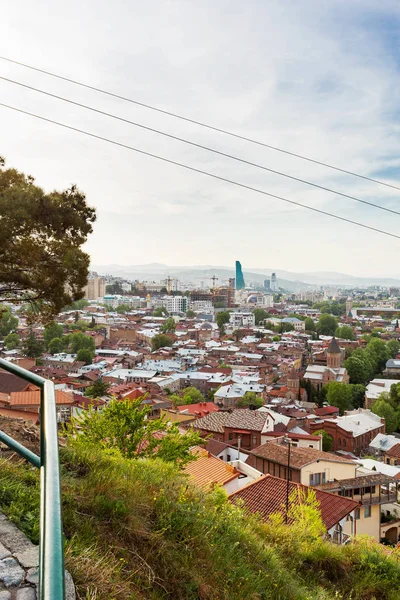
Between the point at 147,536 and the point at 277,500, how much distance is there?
212 inches

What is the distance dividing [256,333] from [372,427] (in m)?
36.2

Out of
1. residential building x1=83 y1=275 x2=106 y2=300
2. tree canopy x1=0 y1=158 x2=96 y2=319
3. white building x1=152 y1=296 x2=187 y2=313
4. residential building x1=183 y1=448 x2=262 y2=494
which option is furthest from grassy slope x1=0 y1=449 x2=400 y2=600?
residential building x1=83 y1=275 x2=106 y2=300

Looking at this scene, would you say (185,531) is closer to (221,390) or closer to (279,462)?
(279,462)

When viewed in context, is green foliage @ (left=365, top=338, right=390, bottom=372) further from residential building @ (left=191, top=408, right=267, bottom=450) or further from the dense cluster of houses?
residential building @ (left=191, top=408, right=267, bottom=450)

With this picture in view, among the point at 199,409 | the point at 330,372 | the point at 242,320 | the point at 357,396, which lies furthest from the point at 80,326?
the point at 199,409

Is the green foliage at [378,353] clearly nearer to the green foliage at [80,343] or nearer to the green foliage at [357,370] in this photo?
the green foliage at [357,370]

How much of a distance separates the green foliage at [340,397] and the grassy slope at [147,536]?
26.5 m

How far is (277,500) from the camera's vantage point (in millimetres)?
6805

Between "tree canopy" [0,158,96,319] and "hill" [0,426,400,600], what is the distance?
297 cm

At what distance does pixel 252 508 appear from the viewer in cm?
631

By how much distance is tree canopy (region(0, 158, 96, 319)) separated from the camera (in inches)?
191

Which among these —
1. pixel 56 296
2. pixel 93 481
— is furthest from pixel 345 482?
pixel 93 481

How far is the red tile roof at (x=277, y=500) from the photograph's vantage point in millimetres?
6539

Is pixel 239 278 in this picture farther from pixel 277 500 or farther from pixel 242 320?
pixel 277 500
